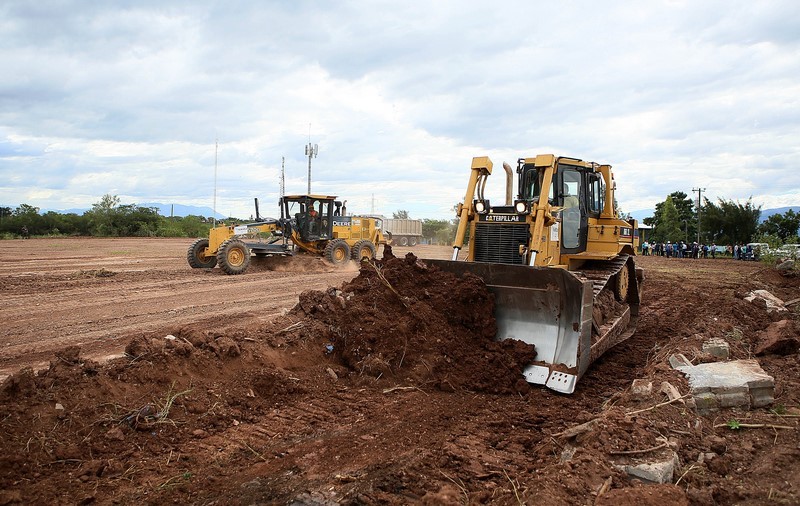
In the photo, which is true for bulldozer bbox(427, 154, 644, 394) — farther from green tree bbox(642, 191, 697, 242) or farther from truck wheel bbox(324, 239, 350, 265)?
green tree bbox(642, 191, 697, 242)

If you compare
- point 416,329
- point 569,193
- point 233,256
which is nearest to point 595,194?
point 569,193

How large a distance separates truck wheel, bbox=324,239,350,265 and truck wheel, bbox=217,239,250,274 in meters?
2.99

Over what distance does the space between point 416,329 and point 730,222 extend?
5249 cm

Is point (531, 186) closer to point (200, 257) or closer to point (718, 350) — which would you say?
point (718, 350)

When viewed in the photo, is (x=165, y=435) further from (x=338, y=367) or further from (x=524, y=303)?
(x=524, y=303)

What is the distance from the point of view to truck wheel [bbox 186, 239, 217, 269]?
16.8 meters

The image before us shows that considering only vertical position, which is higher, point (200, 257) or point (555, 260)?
point (555, 260)

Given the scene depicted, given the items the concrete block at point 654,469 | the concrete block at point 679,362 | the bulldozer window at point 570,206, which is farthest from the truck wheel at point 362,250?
the concrete block at point 654,469

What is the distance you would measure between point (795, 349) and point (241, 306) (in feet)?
29.8

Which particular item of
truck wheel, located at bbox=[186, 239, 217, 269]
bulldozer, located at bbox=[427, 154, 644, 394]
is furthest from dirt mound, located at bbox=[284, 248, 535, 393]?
truck wheel, located at bbox=[186, 239, 217, 269]

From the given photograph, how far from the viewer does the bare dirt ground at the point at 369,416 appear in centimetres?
364

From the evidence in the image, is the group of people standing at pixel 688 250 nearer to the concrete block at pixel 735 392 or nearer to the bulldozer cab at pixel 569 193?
Answer: the bulldozer cab at pixel 569 193

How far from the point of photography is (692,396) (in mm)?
4828

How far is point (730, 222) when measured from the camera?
1943 inches
